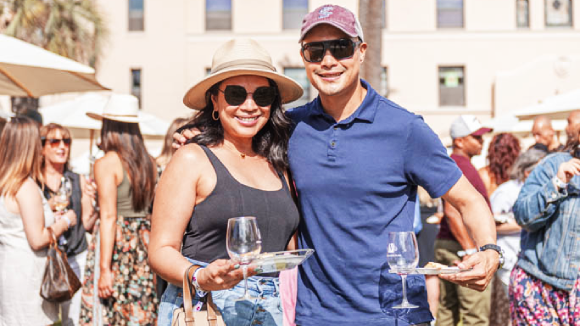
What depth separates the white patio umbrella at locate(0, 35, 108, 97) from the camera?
20.6ft

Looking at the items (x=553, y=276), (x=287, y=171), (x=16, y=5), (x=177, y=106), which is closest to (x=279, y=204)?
(x=287, y=171)

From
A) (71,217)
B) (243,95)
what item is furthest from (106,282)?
(243,95)

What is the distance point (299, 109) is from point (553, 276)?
82.2 inches

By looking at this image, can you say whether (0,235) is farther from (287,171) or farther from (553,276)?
(553,276)

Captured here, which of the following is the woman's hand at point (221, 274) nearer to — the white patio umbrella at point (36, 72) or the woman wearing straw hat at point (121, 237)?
the woman wearing straw hat at point (121, 237)

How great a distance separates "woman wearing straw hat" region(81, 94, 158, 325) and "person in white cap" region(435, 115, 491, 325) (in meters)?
2.79

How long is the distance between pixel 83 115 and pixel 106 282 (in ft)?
20.5

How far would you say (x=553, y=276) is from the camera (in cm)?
439

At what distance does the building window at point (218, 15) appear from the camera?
26.9m

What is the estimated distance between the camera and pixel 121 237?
5.55m

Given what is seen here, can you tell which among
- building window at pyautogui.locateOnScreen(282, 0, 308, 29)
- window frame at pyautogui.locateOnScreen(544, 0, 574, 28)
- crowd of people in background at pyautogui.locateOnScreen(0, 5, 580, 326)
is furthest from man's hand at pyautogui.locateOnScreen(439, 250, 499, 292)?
window frame at pyautogui.locateOnScreen(544, 0, 574, 28)

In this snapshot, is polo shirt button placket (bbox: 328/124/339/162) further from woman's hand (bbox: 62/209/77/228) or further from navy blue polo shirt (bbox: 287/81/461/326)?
woman's hand (bbox: 62/209/77/228)

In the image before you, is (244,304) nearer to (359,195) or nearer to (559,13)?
(359,195)

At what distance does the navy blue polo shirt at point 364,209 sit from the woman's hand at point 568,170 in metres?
1.43
